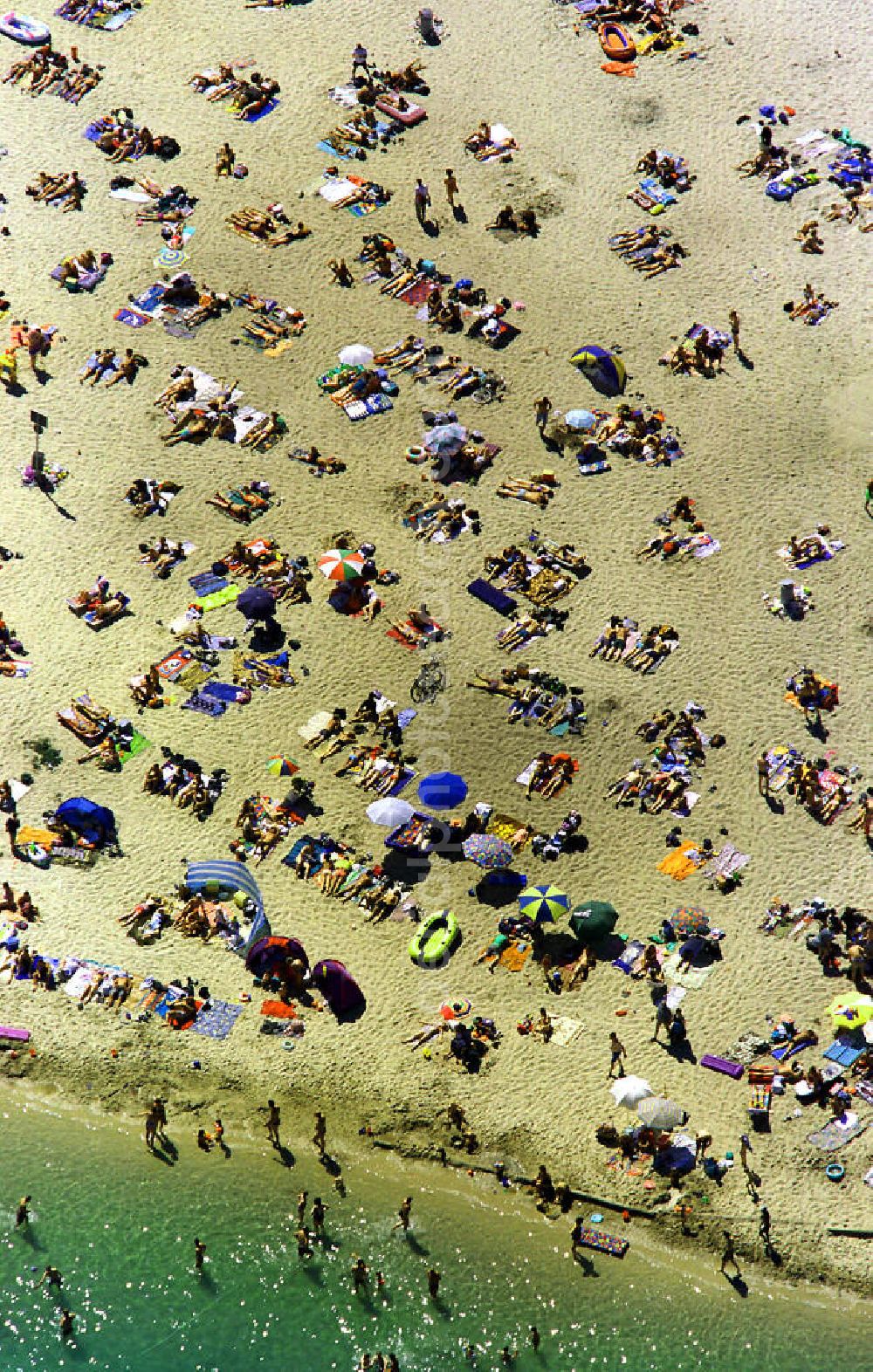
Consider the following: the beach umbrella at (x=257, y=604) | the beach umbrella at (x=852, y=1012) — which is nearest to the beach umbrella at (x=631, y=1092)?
the beach umbrella at (x=852, y=1012)

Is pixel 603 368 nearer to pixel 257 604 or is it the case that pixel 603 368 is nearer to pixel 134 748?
pixel 257 604

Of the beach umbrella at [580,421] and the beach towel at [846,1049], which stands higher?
the beach umbrella at [580,421]

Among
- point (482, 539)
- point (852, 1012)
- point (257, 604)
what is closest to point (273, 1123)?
point (852, 1012)

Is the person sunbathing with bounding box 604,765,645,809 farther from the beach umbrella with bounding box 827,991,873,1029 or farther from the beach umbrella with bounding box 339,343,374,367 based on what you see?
the beach umbrella with bounding box 339,343,374,367

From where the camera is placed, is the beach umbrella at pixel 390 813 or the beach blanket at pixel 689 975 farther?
the beach umbrella at pixel 390 813

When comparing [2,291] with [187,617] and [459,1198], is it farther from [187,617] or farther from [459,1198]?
[459,1198]

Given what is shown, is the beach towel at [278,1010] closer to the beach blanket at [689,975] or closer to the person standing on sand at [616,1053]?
Answer: the person standing on sand at [616,1053]
